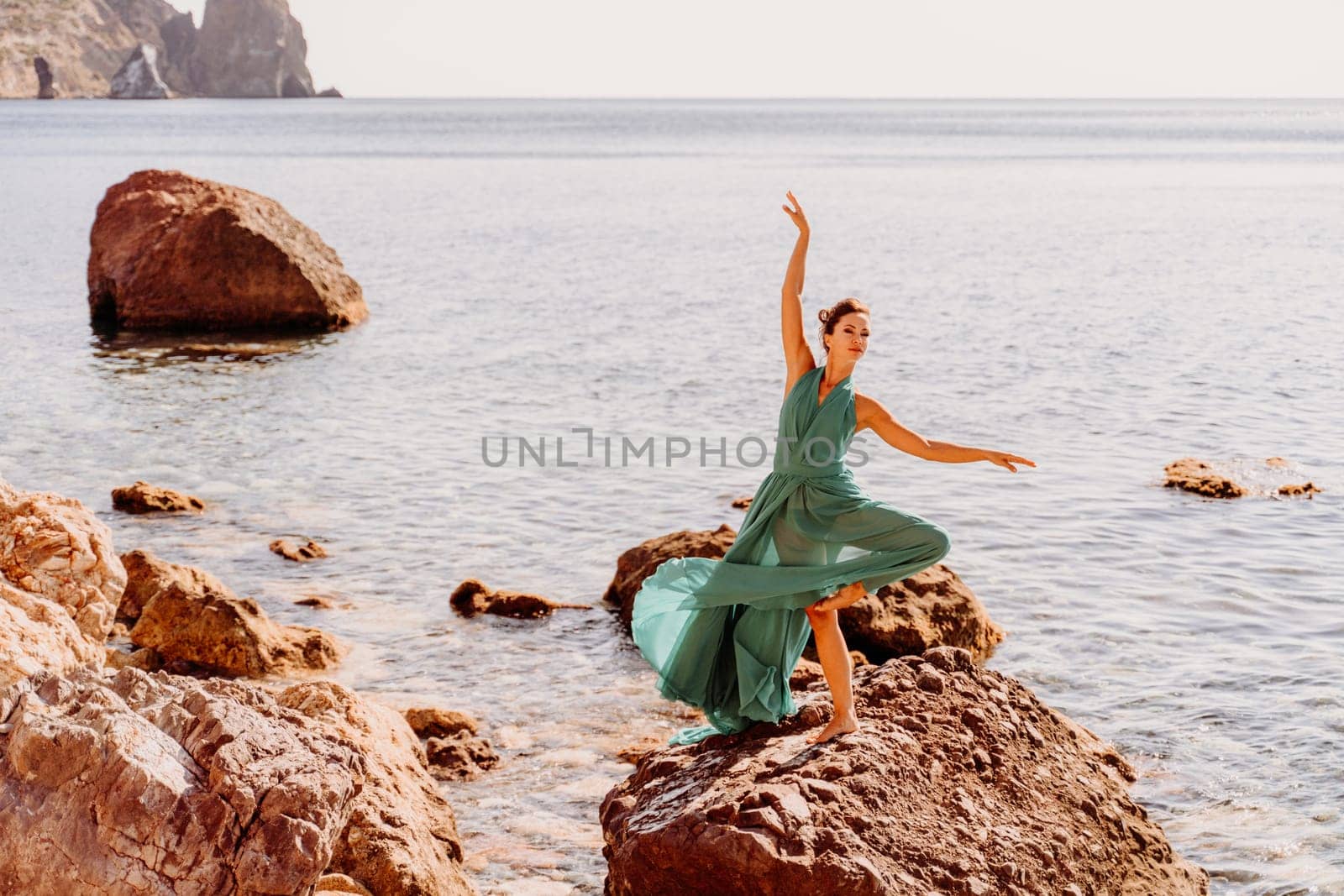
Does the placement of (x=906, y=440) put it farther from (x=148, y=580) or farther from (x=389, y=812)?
(x=148, y=580)

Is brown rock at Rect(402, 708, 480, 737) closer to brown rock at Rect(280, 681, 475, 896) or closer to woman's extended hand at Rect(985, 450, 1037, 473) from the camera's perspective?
brown rock at Rect(280, 681, 475, 896)

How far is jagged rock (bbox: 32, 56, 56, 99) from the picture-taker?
186500mm

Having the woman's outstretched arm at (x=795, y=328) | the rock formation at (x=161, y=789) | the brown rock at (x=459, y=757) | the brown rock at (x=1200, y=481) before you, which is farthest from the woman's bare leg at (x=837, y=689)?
the brown rock at (x=1200, y=481)

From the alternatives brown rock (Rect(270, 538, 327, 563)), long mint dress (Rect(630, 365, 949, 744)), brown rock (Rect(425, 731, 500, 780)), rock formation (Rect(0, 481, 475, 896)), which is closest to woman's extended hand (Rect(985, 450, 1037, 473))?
long mint dress (Rect(630, 365, 949, 744))

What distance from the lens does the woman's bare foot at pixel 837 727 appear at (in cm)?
573

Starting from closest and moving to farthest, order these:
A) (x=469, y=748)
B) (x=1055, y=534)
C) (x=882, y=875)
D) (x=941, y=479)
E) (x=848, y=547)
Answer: (x=882, y=875), (x=848, y=547), (x=469, y=748), (x=1055, y=534), (x=941, y=479)

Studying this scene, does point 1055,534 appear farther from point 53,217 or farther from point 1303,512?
point 53,217

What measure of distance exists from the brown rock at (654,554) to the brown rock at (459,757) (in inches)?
89.5

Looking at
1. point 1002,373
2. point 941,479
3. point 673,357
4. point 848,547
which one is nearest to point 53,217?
point 673,357

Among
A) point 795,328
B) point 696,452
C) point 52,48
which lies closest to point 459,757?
point 795,328

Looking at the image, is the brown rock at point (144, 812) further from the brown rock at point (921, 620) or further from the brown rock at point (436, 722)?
the brown rock at point (921, 620)

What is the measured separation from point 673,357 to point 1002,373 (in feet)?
16.3

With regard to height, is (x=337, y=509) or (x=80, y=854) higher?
(x=80, y=854)

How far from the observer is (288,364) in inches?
791
